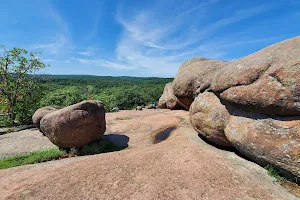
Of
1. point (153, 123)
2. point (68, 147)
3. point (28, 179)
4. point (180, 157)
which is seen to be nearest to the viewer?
point (28, 179)

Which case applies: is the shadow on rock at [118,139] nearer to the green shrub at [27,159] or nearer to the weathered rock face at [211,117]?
the green shrub at [27,159]

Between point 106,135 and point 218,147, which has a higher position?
point 218,147

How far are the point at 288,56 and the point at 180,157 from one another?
475 cm

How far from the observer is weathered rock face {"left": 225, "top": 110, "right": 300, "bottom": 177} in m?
4.73

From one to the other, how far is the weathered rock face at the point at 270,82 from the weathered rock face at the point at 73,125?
22.2 ft

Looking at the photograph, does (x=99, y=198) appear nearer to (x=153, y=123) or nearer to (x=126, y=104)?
(x=153, y=123)

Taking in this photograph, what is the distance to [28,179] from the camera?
5504mm

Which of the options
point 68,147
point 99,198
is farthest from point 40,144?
point 99,198

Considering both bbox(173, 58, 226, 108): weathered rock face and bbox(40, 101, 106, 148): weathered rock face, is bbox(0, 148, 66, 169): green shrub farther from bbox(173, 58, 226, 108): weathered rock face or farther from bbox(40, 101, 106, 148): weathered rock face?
bbox(173, 58, 226, 108): weathered rock face

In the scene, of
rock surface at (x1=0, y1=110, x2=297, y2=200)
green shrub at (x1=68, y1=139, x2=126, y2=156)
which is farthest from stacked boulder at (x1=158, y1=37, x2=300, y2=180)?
green shrub at (x1=68, y1=139, x2=126, y2=156)

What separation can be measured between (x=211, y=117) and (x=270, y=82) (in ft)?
9.01

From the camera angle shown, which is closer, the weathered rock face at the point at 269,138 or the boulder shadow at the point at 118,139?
the weathered rock face at the point at 269,138

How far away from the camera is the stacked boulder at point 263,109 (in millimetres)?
4832

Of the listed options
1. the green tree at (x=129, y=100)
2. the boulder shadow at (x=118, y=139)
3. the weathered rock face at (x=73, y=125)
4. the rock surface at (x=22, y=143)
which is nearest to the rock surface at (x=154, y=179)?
the weathered rock face at (x=73, y=125)
